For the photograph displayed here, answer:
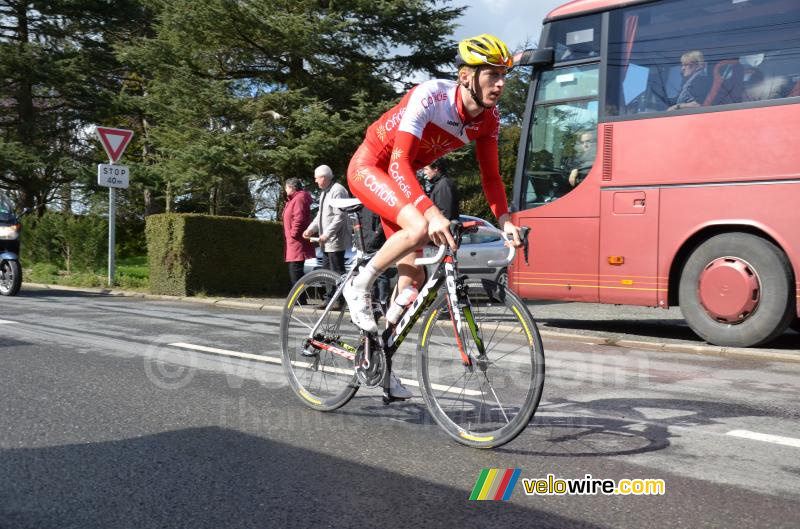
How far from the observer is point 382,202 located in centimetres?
404

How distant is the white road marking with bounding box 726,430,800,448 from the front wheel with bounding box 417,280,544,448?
141 cm

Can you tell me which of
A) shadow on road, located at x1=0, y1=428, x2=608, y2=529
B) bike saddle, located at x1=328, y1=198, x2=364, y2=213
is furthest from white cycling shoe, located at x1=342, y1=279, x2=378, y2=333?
shadow on road, located at x1=0, y1=428, x2=608, y2=529

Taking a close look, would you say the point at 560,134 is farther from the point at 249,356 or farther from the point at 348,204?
the point at 348,204

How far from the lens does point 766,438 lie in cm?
407

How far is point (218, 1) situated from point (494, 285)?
61.2 feet

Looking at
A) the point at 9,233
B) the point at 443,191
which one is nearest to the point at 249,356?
the point at 443,191

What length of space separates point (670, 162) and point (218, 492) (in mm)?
7333

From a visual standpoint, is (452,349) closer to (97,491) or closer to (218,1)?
(97,491)

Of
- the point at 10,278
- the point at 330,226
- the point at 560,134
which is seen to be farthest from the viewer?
the point at 10,278

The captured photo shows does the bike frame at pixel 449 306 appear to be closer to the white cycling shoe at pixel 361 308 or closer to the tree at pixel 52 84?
the white cycling shoe at pixel 361 308

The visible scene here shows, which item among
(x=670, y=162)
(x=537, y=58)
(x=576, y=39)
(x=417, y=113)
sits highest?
(x=576, y=39)

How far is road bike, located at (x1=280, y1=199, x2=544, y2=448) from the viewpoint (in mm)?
3518

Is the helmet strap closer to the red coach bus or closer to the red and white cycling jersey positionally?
the red and white cycling jersey

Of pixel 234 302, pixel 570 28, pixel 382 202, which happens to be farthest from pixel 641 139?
pixel 234 302
